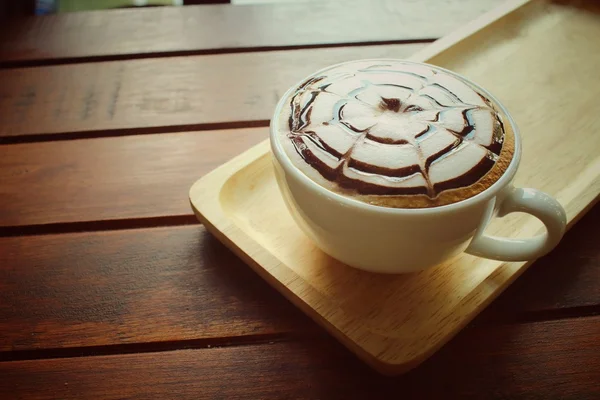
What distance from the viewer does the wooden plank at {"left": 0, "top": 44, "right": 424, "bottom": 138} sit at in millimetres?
685

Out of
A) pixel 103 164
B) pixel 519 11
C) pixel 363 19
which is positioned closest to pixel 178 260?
pixel 103 164

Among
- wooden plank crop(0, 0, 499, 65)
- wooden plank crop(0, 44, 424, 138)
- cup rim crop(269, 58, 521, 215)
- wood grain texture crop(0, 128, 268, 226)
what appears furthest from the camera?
wooden plank crop(0, 0, 499, 65)

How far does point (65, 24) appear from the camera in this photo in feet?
2.85

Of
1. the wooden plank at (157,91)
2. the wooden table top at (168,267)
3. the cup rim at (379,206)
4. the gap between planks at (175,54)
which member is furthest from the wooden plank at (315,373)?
the gap between planks at (175,54)

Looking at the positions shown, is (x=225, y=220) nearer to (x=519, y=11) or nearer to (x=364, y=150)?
(x=364, y=150)

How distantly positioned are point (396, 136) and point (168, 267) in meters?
0.25

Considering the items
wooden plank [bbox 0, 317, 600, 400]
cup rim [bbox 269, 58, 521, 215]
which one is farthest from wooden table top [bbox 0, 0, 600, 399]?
cup rim [bbox 269, 58, 521, 215]

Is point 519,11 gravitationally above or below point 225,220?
above

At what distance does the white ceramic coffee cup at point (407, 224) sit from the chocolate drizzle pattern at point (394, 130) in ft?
0.05

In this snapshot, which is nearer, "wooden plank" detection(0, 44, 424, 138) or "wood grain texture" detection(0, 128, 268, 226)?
"wood grain texture" detection(0, 128, 268, 226)

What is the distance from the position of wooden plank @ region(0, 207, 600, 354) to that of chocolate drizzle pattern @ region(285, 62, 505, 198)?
0.15 m

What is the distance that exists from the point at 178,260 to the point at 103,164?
186mm

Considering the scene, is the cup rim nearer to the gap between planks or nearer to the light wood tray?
the light wood tray

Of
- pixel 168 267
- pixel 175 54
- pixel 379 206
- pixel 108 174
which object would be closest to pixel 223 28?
pixel 175 54
